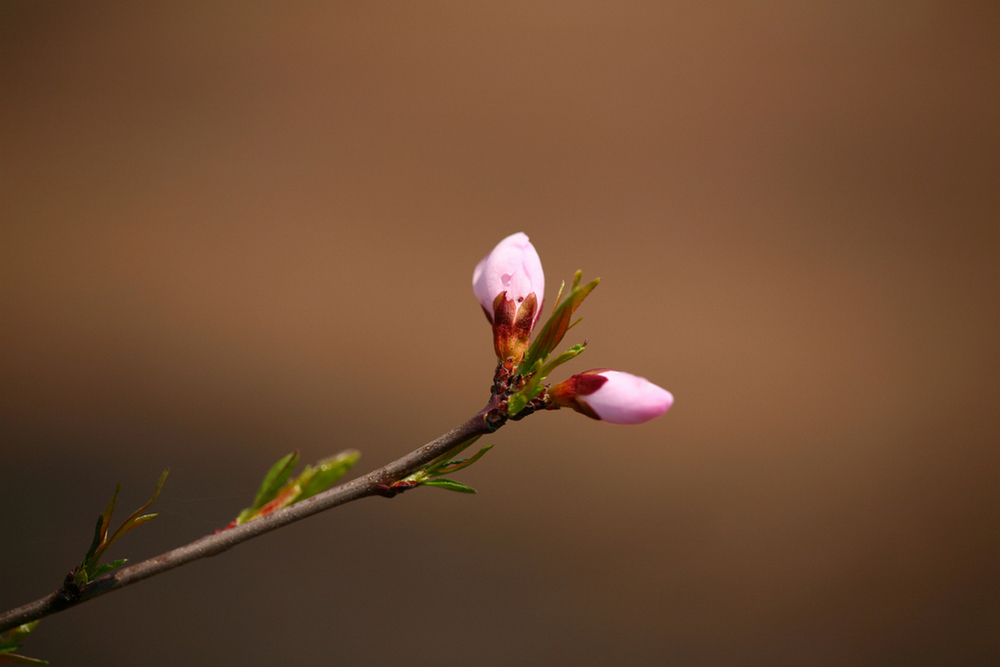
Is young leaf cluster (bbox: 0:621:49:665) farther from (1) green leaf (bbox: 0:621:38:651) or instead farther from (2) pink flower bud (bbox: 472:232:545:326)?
(2) pink flower bud (bbox: 472:232:545:326)

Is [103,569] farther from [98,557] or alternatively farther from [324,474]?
[324,474]

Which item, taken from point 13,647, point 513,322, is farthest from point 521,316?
point 13,647

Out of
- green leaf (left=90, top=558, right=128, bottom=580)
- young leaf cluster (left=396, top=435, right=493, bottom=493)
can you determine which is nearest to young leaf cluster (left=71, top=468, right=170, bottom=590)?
green leaf (left=90, top=558, right=128, bottom=580)

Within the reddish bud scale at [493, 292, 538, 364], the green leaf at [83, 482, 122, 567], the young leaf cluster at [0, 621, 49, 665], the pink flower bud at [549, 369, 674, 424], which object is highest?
the reddish bud scale at [493, 292, 538, 364]

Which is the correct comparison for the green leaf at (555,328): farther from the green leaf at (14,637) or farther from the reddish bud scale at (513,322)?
the green leaf at (14,637)

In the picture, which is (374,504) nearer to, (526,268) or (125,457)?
(125,457)
